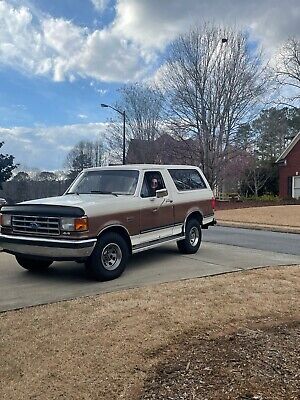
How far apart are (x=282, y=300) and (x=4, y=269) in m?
4.86

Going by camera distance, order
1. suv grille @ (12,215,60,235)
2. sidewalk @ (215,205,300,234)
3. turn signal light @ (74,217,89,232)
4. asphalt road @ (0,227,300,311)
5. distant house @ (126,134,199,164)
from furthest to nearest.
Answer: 1. distant house @ (126,134,199,164)
2. sidewalk @ (215,205,300,234)
3. suv grille @ (12,215,60,235)
4. turn signal light @ (74,217,89,232)
5. asphalt road @ (0,227,300,311)

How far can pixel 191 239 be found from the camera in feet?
27.6

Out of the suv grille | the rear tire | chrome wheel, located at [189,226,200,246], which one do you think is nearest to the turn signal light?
the suv grille

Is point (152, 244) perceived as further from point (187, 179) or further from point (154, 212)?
point (187, 179)

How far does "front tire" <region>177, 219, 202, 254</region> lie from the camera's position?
820 centimetres

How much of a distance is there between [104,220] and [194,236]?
3132 millimetres

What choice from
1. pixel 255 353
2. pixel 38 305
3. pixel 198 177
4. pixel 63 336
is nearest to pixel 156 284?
pixel 38 305

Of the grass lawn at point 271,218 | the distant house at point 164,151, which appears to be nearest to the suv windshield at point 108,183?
the grass lawn at point 271,218

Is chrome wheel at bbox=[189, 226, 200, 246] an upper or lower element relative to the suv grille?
lower

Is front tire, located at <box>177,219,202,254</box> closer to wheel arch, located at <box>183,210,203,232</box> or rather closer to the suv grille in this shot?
wheel arch, located at <box>183,210,203,232</box>

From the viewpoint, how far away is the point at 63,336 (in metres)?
3.75

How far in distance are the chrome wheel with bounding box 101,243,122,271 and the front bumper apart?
0.35m

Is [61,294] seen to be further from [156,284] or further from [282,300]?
[282,300]

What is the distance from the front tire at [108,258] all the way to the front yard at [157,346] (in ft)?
2.74
